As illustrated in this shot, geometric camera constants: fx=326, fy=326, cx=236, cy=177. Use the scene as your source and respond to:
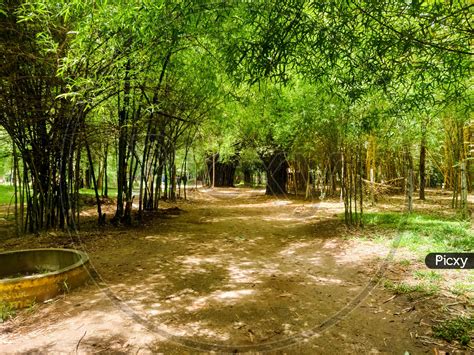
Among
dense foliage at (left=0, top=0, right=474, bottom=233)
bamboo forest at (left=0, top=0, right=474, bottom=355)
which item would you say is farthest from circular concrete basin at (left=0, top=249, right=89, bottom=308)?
dense foliage at (left=0, top=0, right=474, bottom=233)

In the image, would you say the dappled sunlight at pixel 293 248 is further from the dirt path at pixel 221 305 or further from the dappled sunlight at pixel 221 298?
the dappled sunlight at pixel 221 298

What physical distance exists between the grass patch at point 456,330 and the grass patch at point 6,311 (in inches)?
146

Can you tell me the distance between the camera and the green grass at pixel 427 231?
5.24 metres

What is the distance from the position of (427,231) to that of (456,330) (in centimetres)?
404

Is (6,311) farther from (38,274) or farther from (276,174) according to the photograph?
(276,174)

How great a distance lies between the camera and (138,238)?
6.28 metres

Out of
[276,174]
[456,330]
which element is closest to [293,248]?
[456,330]

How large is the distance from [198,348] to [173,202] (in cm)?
1032

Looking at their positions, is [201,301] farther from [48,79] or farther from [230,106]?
[230,106]

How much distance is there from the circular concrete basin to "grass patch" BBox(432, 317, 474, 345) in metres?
3.56

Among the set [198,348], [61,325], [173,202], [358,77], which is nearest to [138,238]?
[61,325]

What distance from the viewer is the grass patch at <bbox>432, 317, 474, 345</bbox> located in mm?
2561

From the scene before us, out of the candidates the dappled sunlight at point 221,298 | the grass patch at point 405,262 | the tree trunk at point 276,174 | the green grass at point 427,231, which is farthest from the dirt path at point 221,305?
the tree trunk at point 276,174

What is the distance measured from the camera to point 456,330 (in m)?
2.65
